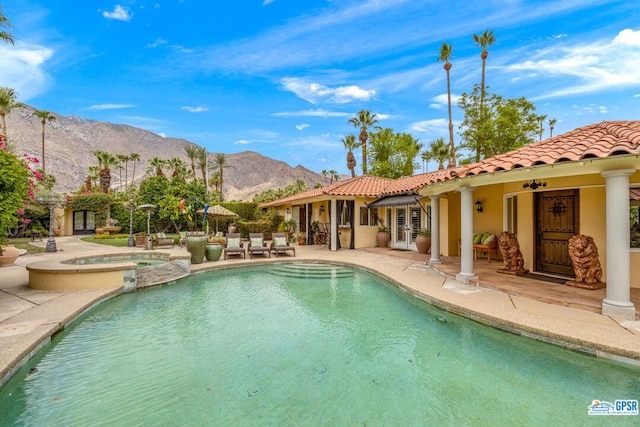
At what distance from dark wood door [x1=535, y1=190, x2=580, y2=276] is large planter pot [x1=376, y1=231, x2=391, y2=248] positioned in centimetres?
805

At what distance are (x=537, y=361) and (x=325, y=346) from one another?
3106 mm

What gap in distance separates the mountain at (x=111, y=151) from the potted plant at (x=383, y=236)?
262 feet

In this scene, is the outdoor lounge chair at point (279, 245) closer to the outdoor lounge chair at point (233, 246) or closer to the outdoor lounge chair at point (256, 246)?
the outdoor lounge chair at point (256, 246)

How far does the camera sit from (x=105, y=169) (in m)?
40.5

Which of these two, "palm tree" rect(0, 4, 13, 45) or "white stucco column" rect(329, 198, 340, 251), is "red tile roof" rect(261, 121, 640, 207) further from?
"palm tree" rect(0, 4, 13, 45)

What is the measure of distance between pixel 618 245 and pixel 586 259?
1.99 meters

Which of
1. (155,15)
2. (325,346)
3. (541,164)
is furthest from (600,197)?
(155,15)

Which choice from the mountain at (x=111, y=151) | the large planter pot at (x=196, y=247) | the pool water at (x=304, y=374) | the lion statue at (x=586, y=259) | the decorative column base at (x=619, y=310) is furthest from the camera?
the mountain at (x=111, y=151)

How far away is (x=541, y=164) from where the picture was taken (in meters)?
5.45

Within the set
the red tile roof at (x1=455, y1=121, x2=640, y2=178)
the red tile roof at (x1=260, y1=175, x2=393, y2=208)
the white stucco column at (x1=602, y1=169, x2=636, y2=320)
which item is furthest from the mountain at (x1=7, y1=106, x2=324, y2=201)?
the white stucco column at (x1=602, y1=169, x2=636, y2=320)

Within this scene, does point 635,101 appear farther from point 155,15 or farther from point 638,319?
point 155,15

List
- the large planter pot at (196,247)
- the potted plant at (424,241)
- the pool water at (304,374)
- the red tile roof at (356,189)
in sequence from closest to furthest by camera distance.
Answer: the pool water at (304,374) → the large planter pot at (196,247) → the potted plant at (424,241) → the red tile roof at (356,189)

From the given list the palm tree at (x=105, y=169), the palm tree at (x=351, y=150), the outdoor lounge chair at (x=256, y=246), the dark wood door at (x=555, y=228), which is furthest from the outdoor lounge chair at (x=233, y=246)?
the palm tree at (x=105, y=169)

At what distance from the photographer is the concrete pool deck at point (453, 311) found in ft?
13.7
